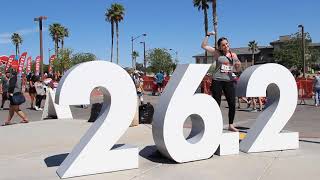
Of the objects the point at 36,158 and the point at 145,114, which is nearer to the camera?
the point at 36,158

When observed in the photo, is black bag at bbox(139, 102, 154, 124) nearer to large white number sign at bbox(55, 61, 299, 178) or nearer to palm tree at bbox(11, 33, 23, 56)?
large white number sign at bbox(55, 61, 299, 178)

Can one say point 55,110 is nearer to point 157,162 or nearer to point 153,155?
point 153,155

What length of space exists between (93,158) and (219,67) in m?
2.95

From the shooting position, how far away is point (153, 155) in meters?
6.79

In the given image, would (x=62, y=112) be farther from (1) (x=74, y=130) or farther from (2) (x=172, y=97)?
(2) (x=172, y=97)

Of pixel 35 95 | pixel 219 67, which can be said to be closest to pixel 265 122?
pixel 219 67

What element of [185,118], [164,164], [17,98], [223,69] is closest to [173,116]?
[185,118]

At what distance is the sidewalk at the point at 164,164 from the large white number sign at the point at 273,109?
179 millimetres

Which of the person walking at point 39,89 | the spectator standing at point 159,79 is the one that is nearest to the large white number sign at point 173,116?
the person walking at point 39,89

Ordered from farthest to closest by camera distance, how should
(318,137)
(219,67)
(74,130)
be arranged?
(74,130), (318,137), (219,67)

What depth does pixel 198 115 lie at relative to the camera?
6414mm

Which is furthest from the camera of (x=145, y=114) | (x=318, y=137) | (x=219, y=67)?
(x=145, y=114)

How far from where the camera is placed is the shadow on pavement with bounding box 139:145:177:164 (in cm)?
642

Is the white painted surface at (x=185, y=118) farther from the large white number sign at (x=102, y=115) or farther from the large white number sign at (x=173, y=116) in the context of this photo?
the large white number sign at (x=102, y=115)
